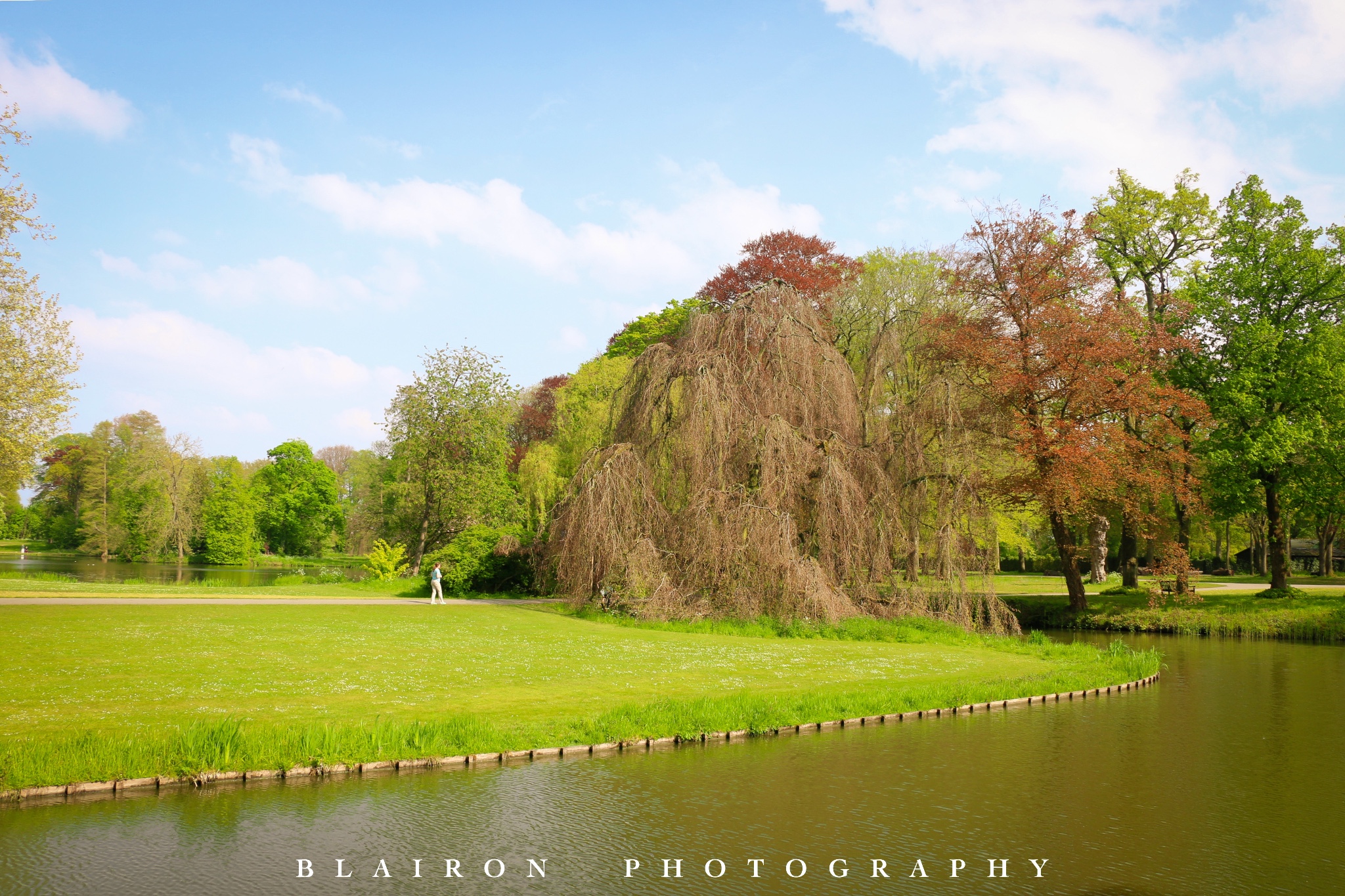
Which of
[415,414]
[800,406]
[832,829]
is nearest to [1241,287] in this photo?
[800,406]

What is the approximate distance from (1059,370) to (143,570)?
49576 mm

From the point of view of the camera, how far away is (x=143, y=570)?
161 feet

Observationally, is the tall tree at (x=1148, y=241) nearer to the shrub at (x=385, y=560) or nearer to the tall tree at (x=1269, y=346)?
the tall tree at (x=1269, y=346)

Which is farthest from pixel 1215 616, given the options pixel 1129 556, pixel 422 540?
pixel 422 540

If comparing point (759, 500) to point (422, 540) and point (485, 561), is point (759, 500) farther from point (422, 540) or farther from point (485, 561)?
point (422, 540)

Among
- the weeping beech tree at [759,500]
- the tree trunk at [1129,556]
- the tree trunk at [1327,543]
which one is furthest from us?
the tree trunk at [1327,543]

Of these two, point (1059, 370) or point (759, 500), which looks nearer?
point (759, 500)

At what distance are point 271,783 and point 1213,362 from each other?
3374 cm

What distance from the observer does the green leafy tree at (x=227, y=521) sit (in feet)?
201

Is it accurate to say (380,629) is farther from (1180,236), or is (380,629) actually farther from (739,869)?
(1180,236)

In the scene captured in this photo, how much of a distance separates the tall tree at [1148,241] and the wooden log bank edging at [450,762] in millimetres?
23545

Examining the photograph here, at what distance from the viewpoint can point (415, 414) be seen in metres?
38.8

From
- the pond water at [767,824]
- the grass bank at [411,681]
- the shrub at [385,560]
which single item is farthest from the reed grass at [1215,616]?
the shrub at [385,560]

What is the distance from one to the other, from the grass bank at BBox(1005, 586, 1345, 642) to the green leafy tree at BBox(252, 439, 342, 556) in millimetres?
69883
